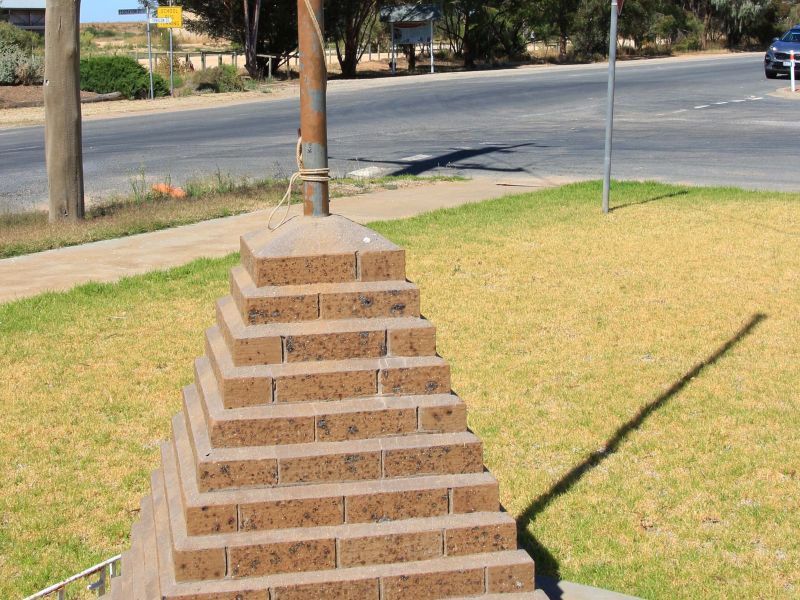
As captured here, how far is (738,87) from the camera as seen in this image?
34.1 meters

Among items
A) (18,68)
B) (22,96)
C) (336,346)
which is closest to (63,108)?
(336,346)

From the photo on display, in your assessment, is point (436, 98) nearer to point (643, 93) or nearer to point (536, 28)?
point (643, 93)

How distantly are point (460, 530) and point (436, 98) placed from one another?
2866cm

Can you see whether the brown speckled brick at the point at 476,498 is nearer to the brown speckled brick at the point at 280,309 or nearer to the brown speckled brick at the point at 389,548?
the brown speckled brick at the point at 389,548

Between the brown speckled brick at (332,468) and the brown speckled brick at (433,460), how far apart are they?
0.16ft

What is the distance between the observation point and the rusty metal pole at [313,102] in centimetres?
384

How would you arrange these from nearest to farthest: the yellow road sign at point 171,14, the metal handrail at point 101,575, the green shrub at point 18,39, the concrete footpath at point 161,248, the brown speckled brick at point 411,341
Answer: the brown speckled brick at point 411,341 < the metal handrail at point 101,575 < the concrete footpath at point 161,248 < the yellow road sign at point 171,14 < the green shrub at point 18,39

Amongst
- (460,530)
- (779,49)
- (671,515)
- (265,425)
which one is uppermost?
(779,49)

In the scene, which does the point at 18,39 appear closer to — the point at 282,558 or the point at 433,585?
the point at 282,558

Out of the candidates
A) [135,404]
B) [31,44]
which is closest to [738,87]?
[31,44]

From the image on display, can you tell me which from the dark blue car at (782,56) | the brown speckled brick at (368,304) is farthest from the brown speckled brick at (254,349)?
the dark blue car at (782,56)

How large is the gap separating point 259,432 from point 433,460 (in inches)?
23.9

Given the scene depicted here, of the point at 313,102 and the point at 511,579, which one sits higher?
the point at 313,102

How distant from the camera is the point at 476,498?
3.75 m
